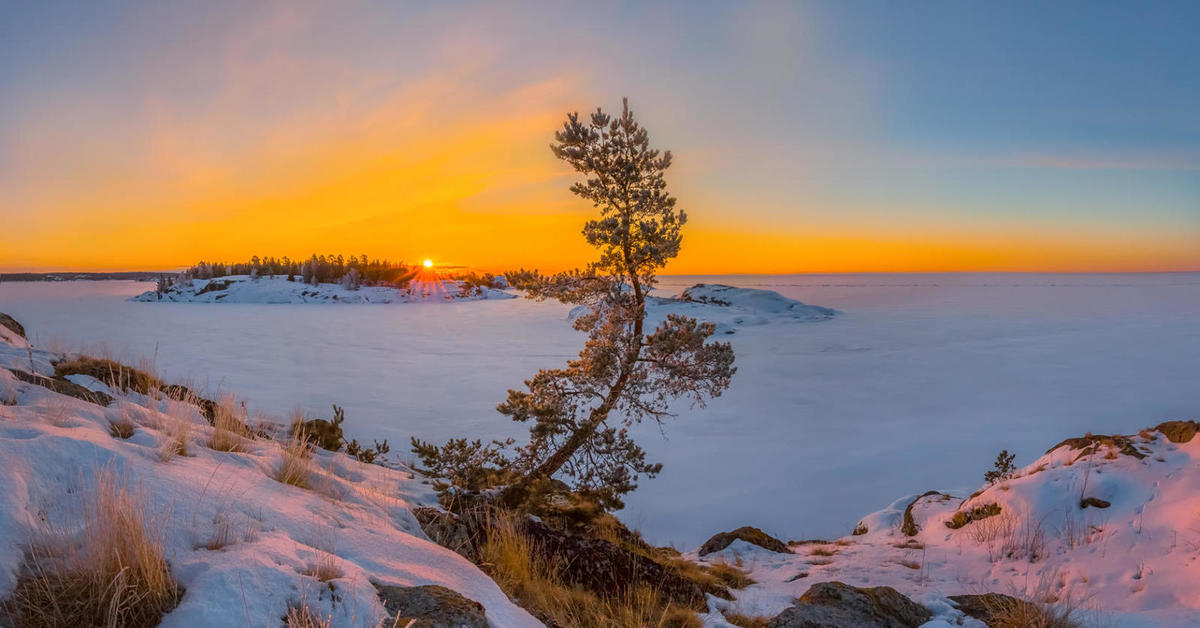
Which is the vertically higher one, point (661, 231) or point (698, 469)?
point (661, 231)

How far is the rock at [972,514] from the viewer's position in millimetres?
7969

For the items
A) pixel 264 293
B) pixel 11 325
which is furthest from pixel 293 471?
pixel 264 293

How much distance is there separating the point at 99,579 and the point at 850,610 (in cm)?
492

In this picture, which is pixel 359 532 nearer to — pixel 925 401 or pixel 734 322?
pixel 925 401

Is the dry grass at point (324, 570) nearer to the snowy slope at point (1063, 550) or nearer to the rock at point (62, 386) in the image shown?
the snowy slope at point (1063, 550)

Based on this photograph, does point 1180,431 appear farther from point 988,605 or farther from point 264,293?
point 264,293

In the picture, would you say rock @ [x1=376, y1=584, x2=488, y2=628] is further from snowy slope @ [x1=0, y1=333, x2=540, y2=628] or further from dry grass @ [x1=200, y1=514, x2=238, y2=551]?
dry grass @ [x1=200, y1=514, x2=238, y2=551]

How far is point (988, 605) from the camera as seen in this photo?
5.05 meters

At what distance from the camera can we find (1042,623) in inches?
173

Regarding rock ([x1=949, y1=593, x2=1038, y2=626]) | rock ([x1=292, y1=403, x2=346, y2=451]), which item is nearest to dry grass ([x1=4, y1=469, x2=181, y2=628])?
rock ([x1=949, y1=593, x2=1038, y2=626])

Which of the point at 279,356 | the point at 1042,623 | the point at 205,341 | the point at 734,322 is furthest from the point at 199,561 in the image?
the point at 734,322

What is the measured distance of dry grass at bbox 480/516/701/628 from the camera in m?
4.18

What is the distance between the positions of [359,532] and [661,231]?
547 centimetres

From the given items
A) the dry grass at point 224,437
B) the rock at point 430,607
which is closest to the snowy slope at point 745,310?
the dry grass at point 224,437
